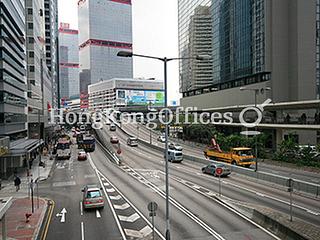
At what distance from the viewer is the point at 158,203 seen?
85.3 feet

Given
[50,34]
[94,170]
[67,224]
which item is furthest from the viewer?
[50,34]

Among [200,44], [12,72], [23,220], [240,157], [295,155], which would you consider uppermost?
[200,44]

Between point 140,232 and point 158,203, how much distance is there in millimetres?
6561

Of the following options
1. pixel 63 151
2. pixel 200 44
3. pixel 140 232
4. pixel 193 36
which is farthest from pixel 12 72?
pixel 193 36

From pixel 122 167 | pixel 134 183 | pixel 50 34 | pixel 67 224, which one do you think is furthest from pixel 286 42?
pixel 50 34

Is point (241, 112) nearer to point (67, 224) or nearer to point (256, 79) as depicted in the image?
point (256, 79)

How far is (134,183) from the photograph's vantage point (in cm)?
3472

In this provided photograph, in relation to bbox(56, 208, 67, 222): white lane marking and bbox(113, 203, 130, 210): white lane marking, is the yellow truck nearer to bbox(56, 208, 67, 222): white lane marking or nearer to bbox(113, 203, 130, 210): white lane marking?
bbox(113, 203, 130, 210): white lane marking

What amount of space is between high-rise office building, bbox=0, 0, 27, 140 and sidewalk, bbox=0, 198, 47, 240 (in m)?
15.9

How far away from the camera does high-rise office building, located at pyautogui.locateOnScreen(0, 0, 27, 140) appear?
4131 centimetres

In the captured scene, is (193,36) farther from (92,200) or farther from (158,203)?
(92,200)

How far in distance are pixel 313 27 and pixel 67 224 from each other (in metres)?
62.3

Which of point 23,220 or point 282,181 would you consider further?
point 282,181

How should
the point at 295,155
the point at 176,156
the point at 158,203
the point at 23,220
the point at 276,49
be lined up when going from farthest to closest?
1. the point at 276,49
2. the point at 176,156
3. the point at 295,155
4. the point at 158,203
5. the point at 23,220
